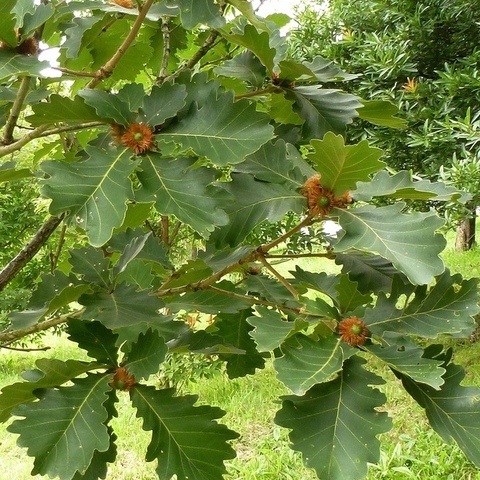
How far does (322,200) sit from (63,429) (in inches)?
16.8

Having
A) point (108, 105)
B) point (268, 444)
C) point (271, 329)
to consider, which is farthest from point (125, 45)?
point (268, 444)

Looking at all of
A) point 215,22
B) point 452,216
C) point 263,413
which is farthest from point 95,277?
point 263,413

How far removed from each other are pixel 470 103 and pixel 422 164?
0.34 m

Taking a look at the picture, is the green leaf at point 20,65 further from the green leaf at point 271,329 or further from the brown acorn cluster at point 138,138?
the green leaf at point 271,329

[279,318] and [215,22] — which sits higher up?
[215,22]

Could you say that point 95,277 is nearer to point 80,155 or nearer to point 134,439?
point 80,155

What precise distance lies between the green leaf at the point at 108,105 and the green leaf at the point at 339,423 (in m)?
0.40

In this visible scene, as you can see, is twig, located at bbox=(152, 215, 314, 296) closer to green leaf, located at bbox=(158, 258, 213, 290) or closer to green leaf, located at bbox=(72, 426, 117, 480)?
green leaf, located at bbox=(158, 258, 213, 290)

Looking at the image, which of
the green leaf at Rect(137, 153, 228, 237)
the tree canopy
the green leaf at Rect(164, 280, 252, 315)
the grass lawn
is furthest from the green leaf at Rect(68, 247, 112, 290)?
the grass lawn

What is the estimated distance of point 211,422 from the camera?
0.78 meters

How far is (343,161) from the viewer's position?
2.26ft

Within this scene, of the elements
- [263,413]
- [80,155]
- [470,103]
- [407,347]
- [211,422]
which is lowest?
[263,413]

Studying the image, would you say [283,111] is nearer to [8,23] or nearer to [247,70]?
[247,70]

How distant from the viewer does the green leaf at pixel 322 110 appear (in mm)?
874
